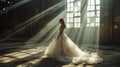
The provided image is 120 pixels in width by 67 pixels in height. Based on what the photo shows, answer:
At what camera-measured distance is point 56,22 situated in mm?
16344

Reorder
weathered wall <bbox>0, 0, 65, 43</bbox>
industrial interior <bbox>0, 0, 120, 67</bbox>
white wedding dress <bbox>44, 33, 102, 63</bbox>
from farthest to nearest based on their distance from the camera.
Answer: weathered wall <bbox>0, 0, 65, 43</bbox>
industrial interior <bbox>0, 0, 120, 67</bbox>
white wedding dress <bbox>44, 33, 102, 63</bbox>

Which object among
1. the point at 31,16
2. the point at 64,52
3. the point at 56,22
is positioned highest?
the point at 31,16

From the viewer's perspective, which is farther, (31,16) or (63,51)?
(31,16)

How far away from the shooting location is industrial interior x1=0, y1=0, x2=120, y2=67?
42.0 feet

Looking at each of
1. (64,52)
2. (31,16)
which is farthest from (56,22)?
(64,52)

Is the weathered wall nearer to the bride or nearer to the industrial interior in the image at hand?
the industrial interior

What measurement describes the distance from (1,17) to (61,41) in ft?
26.4

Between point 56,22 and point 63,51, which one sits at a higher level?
point 56,22

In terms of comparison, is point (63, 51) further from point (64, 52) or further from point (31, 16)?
point (31, 16)

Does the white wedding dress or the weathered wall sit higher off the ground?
the weathered wall

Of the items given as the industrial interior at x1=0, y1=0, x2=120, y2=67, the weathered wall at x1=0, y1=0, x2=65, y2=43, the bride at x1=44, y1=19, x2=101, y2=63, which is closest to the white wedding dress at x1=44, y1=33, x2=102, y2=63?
the bride at x1=44, y1=19, x2=101, y2=63

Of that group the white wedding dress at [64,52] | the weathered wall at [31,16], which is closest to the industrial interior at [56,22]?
the weathered wall at [31,16]

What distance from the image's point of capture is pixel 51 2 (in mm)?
16406

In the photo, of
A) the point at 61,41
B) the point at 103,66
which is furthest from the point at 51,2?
the point at 103,66
